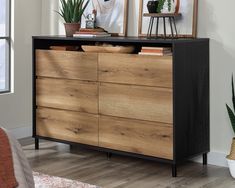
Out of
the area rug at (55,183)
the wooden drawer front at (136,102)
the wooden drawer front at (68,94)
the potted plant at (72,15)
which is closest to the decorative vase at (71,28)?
the potted plant at (72,15)

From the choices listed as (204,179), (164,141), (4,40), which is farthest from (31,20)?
(204,179)

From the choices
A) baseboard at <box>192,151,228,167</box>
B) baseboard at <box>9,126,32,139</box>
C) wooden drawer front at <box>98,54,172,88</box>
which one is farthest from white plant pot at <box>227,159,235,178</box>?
baseboard at <box>9,126,32,139</box>

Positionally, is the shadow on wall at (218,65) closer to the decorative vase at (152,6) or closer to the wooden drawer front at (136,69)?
the decorative vase at (152,6)

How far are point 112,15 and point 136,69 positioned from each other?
0.85 m

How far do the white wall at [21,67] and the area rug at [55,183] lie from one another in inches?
48.9

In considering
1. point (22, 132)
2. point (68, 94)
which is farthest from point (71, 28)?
point (22, 132)

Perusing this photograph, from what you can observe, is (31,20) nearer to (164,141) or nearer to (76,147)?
(76,147)

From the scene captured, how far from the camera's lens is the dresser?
3828 millimetres

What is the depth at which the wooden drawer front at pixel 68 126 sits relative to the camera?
4.28 m

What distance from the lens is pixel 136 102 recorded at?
3.97m

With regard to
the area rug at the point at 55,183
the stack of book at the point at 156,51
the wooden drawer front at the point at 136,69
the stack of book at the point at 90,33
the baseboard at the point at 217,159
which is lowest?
the area rug at the point at 55,183

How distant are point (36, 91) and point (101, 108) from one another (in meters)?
0.73

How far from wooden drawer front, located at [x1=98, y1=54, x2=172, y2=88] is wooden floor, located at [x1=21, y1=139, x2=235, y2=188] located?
0.66 metres

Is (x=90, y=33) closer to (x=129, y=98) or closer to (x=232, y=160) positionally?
(x=129, y=98)
